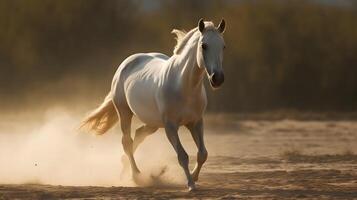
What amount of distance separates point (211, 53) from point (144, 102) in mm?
1891

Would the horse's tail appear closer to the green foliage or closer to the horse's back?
the horse's back

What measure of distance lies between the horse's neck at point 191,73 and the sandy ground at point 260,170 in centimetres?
121

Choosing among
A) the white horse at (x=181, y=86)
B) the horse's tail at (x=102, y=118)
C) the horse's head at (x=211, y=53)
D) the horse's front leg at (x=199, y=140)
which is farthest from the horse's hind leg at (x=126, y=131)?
the horse's head at (x=211, y=53)

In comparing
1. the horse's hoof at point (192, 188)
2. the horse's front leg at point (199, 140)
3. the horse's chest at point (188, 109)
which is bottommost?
the horse's hoof at point (192, 188)

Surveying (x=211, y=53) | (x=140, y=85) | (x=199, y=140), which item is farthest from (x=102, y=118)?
(x=211, y=53)

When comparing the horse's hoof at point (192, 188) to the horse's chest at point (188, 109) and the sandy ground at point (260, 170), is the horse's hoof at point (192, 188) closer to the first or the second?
the sandy ground at point (260, 170)

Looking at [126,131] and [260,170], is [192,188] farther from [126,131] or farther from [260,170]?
[260,170]

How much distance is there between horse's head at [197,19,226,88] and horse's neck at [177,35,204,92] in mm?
254

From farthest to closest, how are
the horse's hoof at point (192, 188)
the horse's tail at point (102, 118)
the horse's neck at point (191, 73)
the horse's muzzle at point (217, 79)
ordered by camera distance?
the horse's tail at point (102, 118) < the horse's neck at point (191, 73) < the horse's hoof at point (192, 188) < the horse's muzzle at point (217, 79)

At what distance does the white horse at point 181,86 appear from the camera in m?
11.8

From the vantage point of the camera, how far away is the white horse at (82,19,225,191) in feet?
38.8

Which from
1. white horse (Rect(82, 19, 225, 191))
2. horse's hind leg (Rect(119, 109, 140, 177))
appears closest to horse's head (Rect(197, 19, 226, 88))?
white horse (Rect(82, 19, 225, 191))

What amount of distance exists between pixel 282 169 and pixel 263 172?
0.71m

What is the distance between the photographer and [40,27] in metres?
32.3
